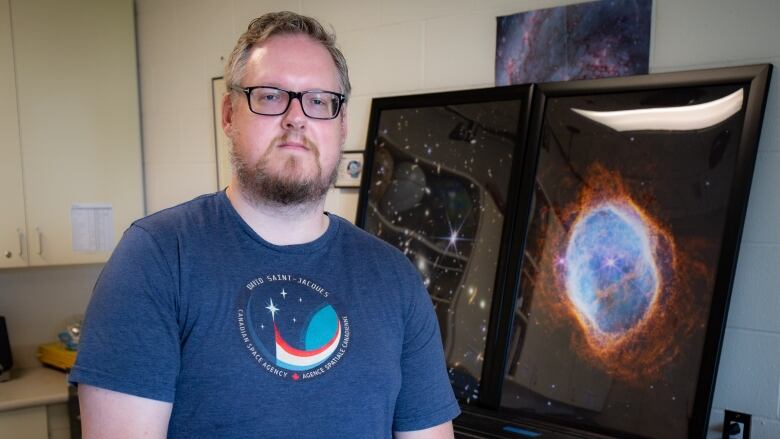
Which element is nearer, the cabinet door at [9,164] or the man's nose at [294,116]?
the man's nose at [294,116]

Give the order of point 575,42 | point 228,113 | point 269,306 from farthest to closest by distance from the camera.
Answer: point 575,42 → point 228,113 → point 269,306

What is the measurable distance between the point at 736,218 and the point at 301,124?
1.00m

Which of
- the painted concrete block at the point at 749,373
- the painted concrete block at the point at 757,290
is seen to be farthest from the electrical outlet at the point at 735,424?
the painted concrete block at the point at 757,290

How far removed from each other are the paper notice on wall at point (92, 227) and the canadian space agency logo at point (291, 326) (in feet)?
6.07

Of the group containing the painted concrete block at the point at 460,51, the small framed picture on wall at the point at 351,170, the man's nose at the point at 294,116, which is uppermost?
the painted concrete block at the point at 460,51

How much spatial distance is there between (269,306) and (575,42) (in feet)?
3.73

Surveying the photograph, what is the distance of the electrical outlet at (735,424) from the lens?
1356 millimetres

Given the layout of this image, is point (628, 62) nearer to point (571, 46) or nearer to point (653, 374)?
point (571, 46)

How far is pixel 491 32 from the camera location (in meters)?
1.77

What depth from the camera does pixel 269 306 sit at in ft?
3.25

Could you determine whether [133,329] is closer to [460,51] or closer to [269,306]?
[269,306]

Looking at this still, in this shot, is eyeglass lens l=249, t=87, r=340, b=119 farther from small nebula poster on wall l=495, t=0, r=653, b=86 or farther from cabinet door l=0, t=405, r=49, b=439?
cabinet door l=0, t=405, r=49, b=439

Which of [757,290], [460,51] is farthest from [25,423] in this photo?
[757,290]

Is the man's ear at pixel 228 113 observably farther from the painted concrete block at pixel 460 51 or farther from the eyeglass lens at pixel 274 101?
the painted concrete block at pixel 460 51
